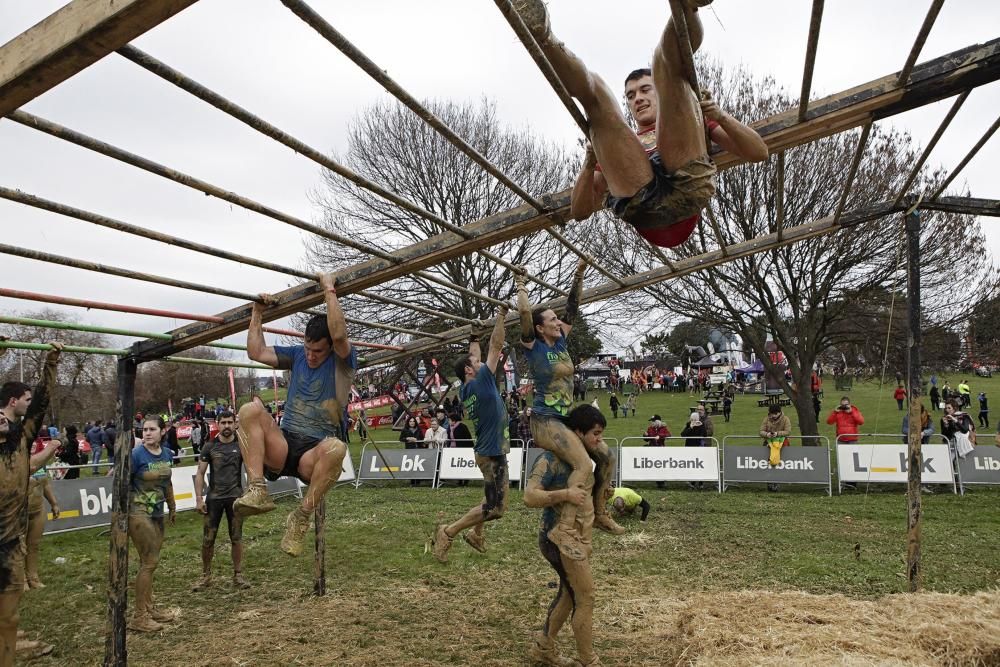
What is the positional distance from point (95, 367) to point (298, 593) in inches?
1217

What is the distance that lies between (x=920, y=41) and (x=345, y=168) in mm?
2991

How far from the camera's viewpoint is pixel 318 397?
459cm

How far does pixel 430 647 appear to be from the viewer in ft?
18.6

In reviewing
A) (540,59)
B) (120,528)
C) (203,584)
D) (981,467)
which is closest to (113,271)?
(120,528)

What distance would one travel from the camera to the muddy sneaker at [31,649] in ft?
19.1

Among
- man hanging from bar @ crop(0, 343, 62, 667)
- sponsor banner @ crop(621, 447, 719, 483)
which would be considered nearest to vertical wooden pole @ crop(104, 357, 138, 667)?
man hanging from bar @ crop(0, 343, 62, 667)

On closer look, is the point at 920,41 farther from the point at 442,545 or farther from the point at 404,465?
the point at 404,465

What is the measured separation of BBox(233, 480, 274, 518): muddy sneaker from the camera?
4.06 meters

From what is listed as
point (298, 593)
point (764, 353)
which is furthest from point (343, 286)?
point (764, 353)

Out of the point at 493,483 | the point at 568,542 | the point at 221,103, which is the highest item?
the point at 221,103

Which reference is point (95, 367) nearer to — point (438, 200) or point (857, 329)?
point (438, 200)

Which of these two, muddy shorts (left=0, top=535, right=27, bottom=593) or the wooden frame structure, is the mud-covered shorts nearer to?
the wooden frame structure

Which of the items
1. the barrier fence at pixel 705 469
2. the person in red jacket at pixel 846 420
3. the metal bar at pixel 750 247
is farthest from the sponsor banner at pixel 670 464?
the metal bar at pixel 750 247

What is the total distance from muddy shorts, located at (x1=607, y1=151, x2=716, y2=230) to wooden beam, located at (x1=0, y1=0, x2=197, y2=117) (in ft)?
6.63
